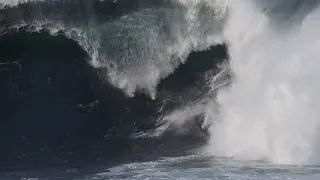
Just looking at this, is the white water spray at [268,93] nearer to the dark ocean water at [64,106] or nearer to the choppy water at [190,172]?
the choppy water at [190,172]

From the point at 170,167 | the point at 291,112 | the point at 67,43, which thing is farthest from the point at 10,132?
the point at 291,112

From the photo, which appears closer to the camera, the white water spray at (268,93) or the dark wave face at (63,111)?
the white water spray at (268,93)

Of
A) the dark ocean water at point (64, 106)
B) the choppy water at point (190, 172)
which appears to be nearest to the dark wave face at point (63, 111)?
the dark ocean water at point (64, 106)

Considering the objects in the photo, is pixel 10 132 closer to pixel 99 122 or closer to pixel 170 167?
pixel 99 122

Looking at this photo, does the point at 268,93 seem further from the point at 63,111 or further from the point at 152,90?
the point at 63,111

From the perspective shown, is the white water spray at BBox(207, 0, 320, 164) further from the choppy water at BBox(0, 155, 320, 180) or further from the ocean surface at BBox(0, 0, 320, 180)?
the choppy water at BBox(0, 155, 320, 180)

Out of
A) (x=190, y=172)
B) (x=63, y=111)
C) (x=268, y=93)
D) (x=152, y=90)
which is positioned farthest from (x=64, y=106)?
(x=268, y=93)
